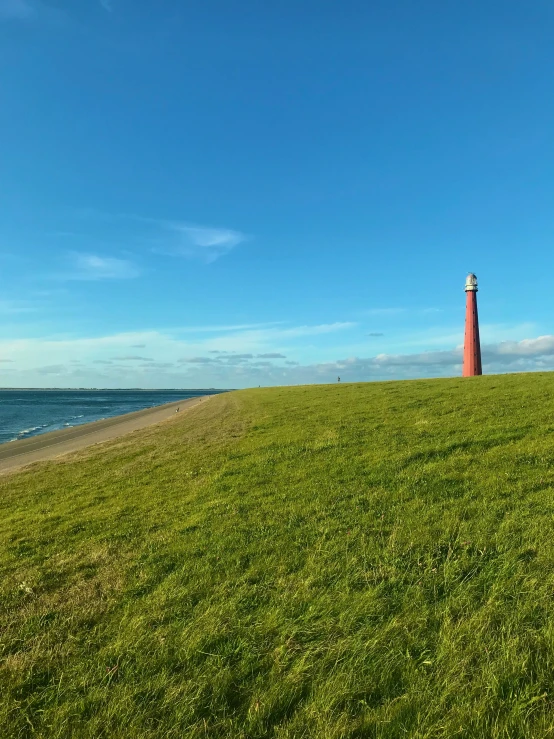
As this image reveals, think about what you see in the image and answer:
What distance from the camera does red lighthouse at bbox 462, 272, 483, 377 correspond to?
60562 mm

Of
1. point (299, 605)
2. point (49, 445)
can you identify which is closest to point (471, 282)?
point (49, 445)

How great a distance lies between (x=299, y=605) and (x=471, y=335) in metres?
62.2

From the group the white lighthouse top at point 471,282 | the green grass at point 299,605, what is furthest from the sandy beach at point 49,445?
the white lighthouse top at point 471,282

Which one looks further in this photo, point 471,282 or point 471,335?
point 471,282

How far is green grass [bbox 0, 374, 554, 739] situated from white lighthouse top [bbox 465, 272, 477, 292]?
55725 mm

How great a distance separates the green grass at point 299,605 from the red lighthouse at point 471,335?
52113 mm

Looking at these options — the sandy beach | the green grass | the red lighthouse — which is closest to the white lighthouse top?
the red lighthouse

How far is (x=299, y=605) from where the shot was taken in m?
5.75

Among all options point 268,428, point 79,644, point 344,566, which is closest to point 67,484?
point 268,428

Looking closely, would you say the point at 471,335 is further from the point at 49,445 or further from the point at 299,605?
Answer: the point at 299,605

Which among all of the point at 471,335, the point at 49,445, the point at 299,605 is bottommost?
the point at 49,445

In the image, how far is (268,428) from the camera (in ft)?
73.9

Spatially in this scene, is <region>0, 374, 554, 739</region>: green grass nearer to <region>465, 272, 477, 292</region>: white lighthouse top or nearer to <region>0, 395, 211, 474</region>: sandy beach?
<region>0, 395, 211, 474</region>: sandy beach

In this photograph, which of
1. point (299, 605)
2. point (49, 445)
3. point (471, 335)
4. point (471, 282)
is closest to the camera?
point (299, 605)
